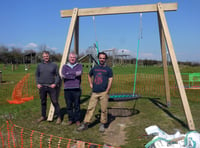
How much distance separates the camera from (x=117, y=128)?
453 centimetres

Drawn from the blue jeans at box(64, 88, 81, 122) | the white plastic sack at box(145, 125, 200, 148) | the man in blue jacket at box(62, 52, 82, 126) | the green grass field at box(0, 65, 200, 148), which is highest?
the man in blue jacket at box(62, 52, 82, 126)

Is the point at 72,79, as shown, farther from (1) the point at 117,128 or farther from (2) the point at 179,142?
(2) the point at 179,142

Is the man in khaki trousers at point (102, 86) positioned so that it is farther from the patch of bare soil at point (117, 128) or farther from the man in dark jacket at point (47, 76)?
the man in dark jacket at point (47, 76)

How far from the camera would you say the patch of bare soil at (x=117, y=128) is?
3760 millimetres

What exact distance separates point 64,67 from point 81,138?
5.26ft

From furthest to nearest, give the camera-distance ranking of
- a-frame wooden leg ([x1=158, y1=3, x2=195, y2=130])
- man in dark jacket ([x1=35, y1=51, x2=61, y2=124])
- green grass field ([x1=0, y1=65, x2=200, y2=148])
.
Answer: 1. man in dark jacket ([x1=35, y1=51, x2=61, y2=124])
2. a-frame wooden leg ([x1=158, y1=3, x2=195, y2=130])
3. green grass field ([x1=0, y1=65, x2=200, y2=148])

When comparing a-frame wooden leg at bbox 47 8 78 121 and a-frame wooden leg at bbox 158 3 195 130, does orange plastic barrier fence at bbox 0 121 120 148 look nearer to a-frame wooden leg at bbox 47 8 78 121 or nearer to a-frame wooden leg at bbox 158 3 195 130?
a-frame wooden leg at bbox 47 8 78 121

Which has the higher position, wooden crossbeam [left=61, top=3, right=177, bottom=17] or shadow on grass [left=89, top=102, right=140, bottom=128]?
wooden crossbeam [left=61, top=3, right=177, bottom=17]

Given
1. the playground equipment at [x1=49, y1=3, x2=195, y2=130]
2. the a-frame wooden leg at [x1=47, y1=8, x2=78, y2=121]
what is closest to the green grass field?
the a-frame wooden leg at [x1=47, y1=8, x2=78, y2=121]

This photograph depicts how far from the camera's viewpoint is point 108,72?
13.9ft

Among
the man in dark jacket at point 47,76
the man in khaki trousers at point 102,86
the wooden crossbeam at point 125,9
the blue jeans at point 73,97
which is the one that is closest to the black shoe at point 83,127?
the man in khaki trousers at point 102,86

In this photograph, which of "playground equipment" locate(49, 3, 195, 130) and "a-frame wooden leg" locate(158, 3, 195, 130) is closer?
"a-frame wooden leg" locate(158, 3, 195, 130)

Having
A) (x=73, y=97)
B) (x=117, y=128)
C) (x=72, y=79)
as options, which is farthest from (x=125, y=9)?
(x=117, y=128)

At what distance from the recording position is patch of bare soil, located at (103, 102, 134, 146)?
376 centimetres
